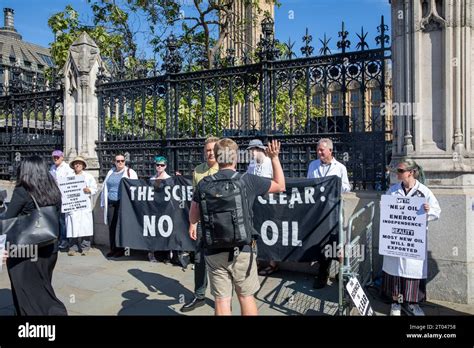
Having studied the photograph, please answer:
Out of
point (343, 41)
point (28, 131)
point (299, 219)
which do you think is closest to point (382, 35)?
point (343, 41)

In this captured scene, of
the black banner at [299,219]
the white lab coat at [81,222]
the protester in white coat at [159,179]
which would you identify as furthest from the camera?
the white lab coat at [81,222]

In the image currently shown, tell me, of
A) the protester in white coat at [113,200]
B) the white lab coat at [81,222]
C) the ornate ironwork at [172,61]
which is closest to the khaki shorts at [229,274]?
the protester in white coat at [113,200]

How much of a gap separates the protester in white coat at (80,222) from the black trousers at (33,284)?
3462mm

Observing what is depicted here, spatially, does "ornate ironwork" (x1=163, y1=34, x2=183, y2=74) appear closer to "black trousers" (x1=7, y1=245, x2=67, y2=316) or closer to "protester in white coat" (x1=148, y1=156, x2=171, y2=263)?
"protester in white coat" (x1=148, y1=156, x2=171, y2=263)

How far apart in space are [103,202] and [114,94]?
8.68 ft

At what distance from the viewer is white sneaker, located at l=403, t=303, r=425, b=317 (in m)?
4.45

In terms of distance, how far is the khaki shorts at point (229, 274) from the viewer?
342 cm

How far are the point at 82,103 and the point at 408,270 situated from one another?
295 inches

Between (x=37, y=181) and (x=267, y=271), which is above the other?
(x=37, y=181)

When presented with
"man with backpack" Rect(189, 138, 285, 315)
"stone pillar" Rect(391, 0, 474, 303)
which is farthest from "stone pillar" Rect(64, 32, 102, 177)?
"stone pillar" Rect(391, 0, 474, 303)

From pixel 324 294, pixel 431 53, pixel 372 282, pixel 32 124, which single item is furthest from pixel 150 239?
pixel 32 124

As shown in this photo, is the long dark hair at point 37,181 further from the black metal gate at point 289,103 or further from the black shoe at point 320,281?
the black metal gate at point 289,103

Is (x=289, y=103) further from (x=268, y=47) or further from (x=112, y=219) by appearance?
(x=112, y=219)

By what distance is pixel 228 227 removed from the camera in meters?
3.29
